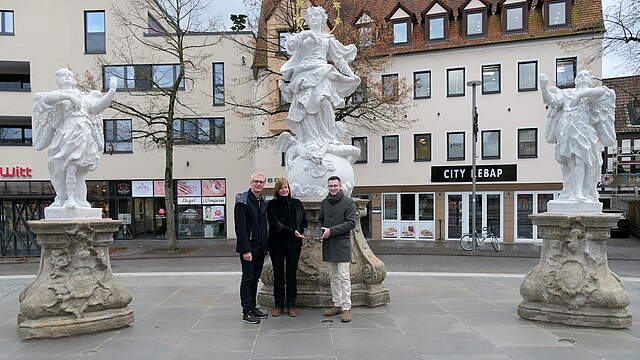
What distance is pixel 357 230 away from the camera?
6938 mm

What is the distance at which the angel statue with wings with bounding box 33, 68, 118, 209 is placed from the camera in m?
5.85

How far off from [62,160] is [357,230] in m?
3.95

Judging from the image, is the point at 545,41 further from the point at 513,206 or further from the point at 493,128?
the point at 513,206

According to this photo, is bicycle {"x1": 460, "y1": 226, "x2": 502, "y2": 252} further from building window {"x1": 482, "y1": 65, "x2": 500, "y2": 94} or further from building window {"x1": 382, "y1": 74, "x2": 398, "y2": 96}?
building window {"x1": 482, "y1": 65, "x2": 500, "y2": 94}

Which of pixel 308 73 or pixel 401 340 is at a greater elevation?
pixel 308 73

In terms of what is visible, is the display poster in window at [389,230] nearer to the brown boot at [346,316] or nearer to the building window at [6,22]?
the brown boot at [346,316]

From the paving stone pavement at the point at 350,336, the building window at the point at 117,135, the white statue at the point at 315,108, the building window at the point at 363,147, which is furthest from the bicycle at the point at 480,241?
the building window at the point at 117,135

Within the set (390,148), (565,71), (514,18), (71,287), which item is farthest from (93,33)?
(565,71)

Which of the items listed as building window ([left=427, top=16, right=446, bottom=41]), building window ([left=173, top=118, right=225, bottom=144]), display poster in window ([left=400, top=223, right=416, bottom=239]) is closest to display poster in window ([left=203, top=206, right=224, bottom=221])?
building window ([left=173, top=118, right=225, bottom=144])

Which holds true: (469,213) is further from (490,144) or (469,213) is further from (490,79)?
(490,79)

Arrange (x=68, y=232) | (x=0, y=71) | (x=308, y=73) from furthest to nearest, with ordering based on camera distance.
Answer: (x=0, y=71)
(x=308, y=73)
(x=68, y=232)

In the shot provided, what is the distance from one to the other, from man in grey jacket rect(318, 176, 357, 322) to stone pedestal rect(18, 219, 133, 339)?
2624mm

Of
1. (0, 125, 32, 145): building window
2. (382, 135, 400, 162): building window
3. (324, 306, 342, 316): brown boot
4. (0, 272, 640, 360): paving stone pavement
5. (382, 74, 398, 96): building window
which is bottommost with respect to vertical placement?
(0, 272, 640, 360): paving stone pavement

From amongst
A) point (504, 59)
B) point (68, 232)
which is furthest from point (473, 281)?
point (504, 59)
